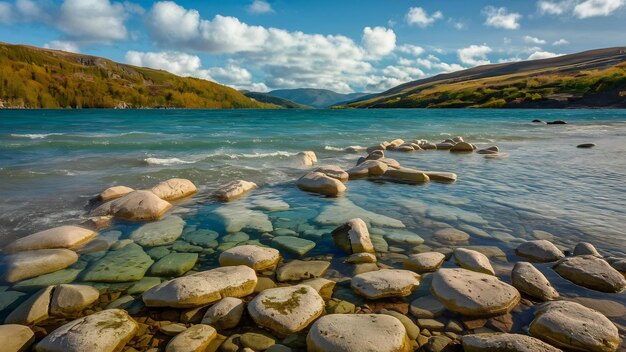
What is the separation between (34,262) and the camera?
5.81 metres

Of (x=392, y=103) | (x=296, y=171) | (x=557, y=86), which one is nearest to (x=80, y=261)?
(x=296, y=171)

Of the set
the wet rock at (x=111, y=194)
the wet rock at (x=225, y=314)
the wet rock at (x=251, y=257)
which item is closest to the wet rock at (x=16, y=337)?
the wet rock at (x=225, y=314)

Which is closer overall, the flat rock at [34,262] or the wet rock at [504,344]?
the wet rock at [504,344]

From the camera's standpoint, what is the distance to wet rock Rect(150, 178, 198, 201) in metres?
9.98

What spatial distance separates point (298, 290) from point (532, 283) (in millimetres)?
3447

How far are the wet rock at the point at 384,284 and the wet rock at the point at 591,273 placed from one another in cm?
242

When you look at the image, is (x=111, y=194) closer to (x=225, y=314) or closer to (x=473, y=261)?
(x=225, y=314)

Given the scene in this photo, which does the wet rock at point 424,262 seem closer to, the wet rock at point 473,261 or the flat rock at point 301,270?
the wet rock at point 473,261

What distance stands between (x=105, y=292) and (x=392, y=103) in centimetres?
18465

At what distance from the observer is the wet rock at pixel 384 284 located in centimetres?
500

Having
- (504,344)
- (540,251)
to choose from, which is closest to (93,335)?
(504,344)

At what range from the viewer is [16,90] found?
15962cm

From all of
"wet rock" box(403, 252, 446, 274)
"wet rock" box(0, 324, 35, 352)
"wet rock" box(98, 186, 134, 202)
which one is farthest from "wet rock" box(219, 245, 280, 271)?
"wet rock" box(98, 186, 134, 202)

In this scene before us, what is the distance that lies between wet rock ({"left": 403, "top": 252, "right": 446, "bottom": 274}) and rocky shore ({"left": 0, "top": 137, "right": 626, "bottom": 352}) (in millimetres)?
23
